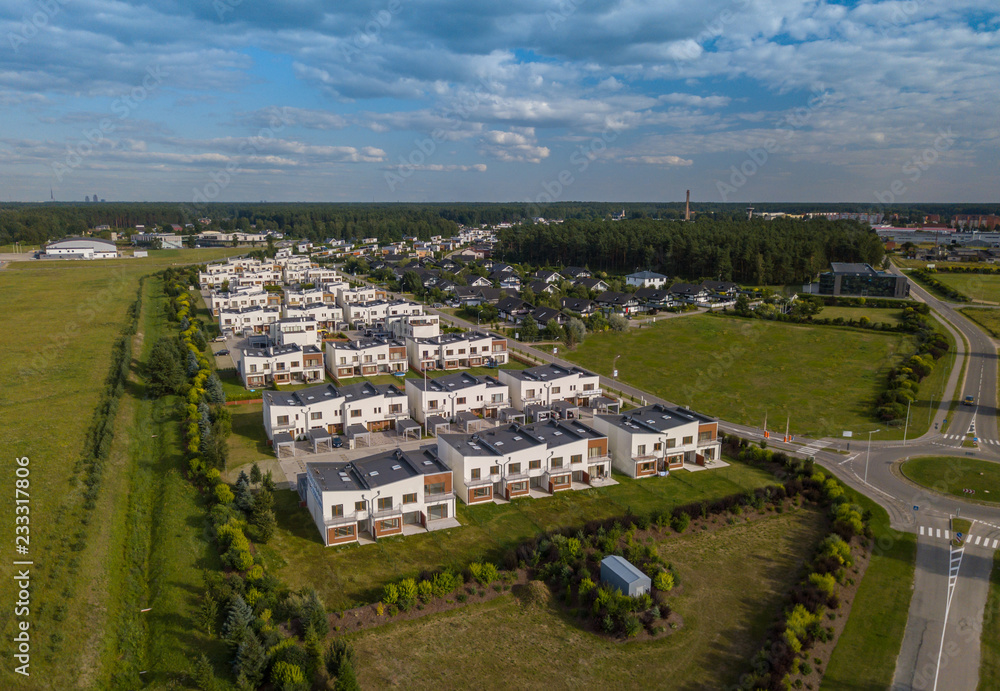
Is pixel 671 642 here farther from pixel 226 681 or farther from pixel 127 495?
pixel 127 495

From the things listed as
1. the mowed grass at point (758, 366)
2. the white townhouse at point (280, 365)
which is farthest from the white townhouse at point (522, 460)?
the white townhouse at point (280, 365)

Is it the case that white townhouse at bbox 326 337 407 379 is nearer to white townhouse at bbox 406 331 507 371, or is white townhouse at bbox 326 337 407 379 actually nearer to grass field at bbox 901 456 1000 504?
white townhouse at bbox 406 331 507 371

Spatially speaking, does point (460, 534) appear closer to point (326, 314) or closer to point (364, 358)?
point (364, 358)

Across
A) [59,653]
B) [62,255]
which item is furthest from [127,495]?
[62,255]

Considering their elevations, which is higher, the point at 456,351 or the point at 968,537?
the point at 456,351

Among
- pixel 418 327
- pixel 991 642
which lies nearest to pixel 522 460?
pixel 991 642
